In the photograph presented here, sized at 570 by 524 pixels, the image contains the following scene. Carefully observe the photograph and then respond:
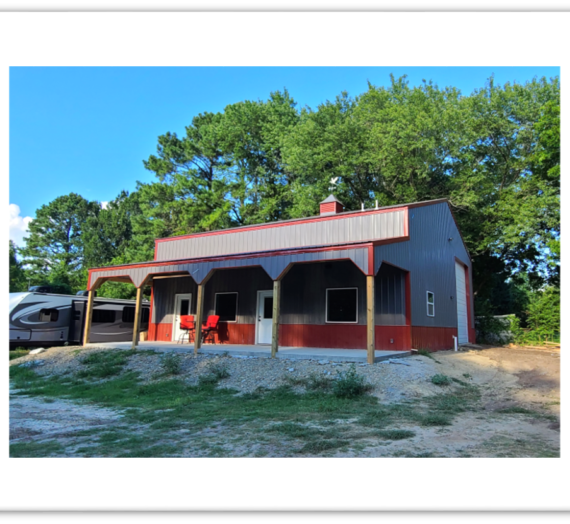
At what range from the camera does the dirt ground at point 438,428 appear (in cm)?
459

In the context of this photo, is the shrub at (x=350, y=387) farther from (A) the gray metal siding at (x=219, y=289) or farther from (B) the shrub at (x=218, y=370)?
(A) the gray metal siding at (x=219, y=289)

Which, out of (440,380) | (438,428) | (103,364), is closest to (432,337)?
(440,380)

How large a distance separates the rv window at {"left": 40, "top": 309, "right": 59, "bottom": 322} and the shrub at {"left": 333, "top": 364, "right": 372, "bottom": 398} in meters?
12.9

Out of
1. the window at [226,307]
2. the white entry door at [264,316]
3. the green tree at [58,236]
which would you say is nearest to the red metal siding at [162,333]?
the window at [226,307]

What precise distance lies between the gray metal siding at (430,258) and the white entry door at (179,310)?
852cm

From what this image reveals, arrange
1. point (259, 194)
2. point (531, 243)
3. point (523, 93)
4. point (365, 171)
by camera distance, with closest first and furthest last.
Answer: point (531, 243) < point (523, 93) < point (365, 171) < point (259, 194)

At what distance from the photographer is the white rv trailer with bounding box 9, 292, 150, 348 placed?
15539 mm

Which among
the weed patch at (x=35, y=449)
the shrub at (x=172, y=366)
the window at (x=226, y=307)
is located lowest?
the weed patch at (x=35, y=449)

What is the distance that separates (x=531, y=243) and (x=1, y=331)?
23244 millimetres

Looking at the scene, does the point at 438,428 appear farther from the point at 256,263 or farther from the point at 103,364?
the point at 103,364
